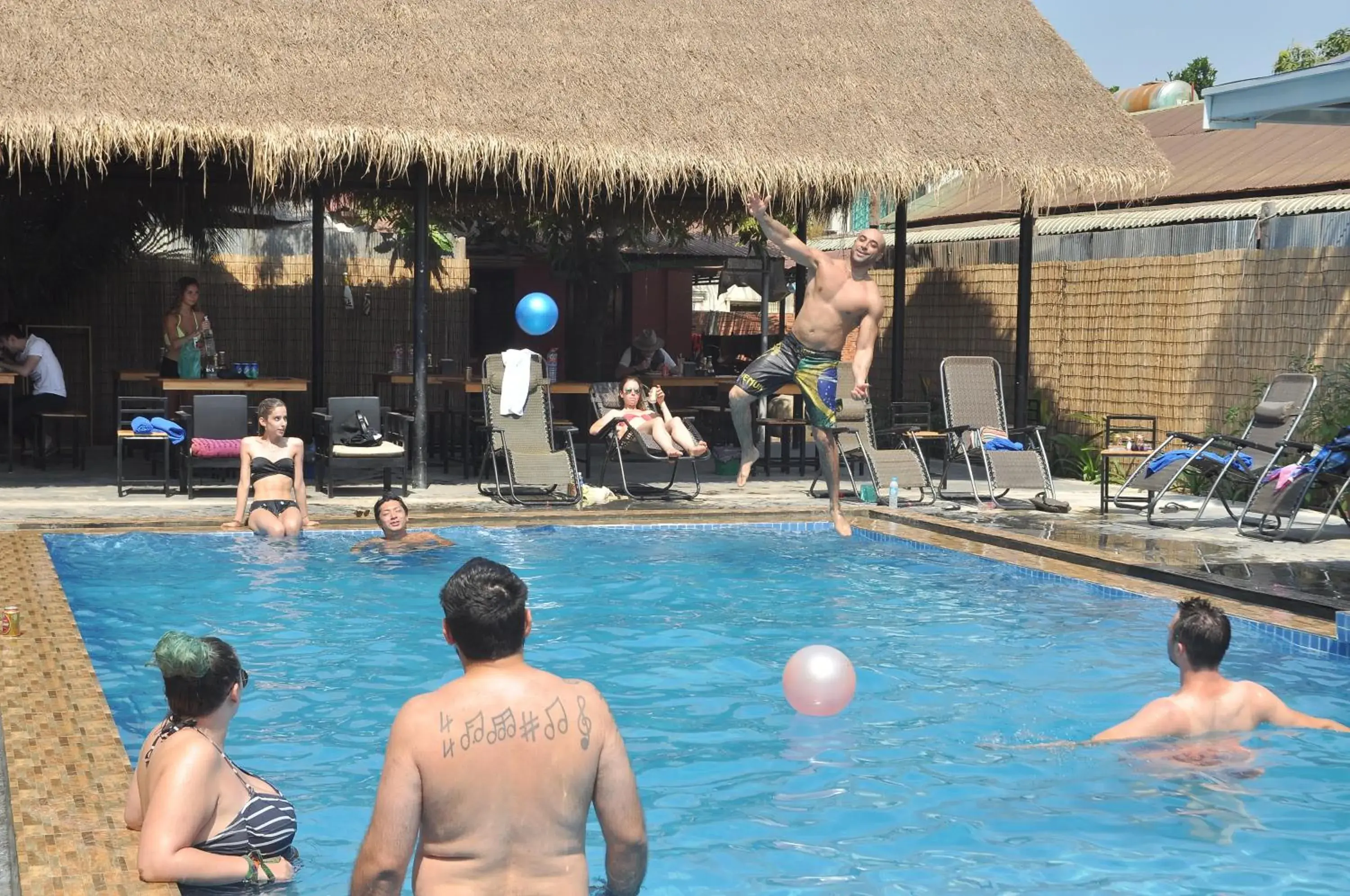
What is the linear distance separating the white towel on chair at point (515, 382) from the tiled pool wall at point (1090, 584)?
158 cm

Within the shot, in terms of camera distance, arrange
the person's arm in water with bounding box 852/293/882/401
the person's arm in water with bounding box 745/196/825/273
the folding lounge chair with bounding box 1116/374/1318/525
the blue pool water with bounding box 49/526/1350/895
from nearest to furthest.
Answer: the blue pool water with bounding box 49/526/1350/895 < the person's arm in water with bounding box 745/196/825/273 < the person's arm in water with bounding box 852/293/882/401 < the folding lounge chair with bounding box 1116/374/1318/525

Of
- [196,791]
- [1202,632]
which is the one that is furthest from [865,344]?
[196,791]

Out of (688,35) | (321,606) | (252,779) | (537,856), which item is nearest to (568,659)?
(321,606)

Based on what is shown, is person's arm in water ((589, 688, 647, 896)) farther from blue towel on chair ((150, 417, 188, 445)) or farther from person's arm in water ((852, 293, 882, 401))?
blue towel on chair ((150, 417, 188, 445))

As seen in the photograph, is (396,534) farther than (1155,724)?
Yes

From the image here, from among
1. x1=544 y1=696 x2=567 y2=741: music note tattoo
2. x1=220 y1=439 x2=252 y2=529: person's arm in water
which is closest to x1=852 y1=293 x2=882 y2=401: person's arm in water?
x1=220 y1=439 x2=252 y2=529: person's arm in water

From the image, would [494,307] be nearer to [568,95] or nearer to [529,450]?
[568,95]

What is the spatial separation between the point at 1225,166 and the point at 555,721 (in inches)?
592

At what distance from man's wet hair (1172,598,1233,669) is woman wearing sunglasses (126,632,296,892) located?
9.69 ft

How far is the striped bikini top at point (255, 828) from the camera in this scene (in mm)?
3750

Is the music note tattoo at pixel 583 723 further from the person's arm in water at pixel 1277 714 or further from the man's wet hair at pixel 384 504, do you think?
the man's wet hair at pixel 384 504

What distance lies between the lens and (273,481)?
956cm

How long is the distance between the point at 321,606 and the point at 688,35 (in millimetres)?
7219

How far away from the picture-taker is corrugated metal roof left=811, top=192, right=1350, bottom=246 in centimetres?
1320
